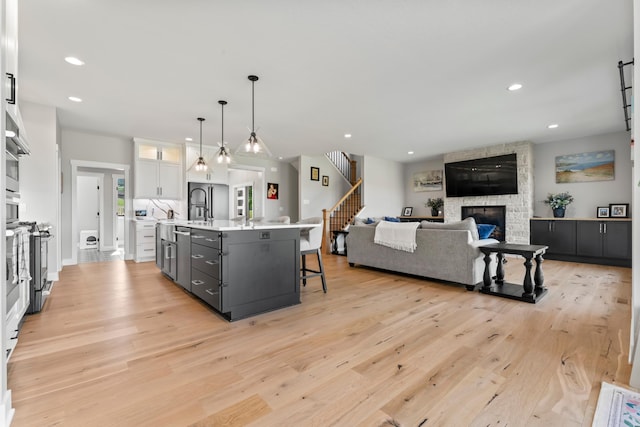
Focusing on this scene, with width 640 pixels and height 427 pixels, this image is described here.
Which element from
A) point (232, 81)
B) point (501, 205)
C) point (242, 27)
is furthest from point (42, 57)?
point (501, 205)

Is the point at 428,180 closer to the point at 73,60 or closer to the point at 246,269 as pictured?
the point at 246,269

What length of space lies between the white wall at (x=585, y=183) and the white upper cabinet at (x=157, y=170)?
802 cm

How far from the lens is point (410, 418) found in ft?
4.55

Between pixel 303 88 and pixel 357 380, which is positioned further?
pixel 303 88

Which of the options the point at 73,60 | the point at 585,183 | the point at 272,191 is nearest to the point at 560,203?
the point at 585,183

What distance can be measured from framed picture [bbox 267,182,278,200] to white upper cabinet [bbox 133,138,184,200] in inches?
90.6

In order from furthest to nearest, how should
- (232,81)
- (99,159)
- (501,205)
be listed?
(501,205) < (99,159) < (232,81)

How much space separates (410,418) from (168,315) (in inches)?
91.5

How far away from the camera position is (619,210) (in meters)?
5.57

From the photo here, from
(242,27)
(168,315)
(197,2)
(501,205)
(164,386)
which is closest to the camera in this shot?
(164,386)

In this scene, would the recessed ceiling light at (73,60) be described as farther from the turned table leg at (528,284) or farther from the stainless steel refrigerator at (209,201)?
the turned table leg at (528,284)

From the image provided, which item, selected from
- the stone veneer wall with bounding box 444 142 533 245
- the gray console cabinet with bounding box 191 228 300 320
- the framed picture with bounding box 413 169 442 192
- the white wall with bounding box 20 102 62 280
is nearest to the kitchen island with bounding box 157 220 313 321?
the gray console cabinet with bounding box 191 228 300 320

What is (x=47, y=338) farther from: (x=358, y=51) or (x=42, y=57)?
(x=358, y=51)

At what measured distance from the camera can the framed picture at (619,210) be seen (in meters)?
5.51
